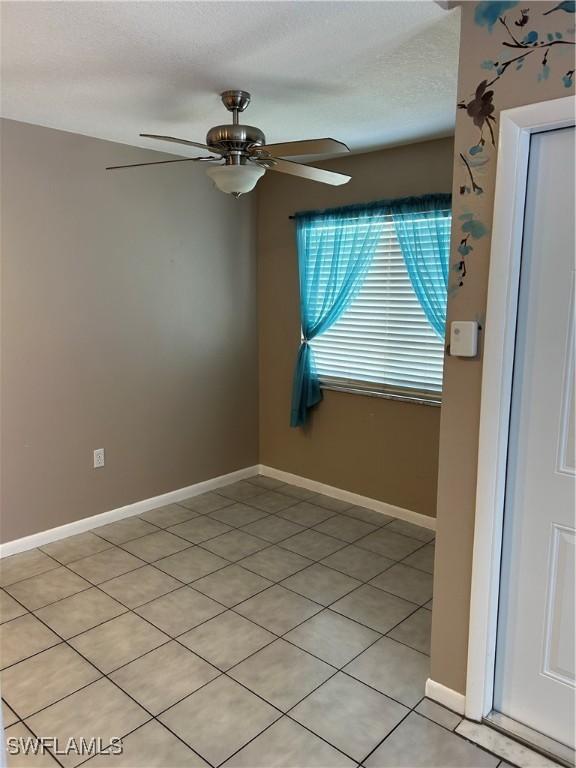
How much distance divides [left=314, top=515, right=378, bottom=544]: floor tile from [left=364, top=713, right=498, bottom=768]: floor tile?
4.97 feet

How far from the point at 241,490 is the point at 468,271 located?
2.89 meters

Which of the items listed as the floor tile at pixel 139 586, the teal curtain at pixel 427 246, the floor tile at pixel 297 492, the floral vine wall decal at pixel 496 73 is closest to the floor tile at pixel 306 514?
the floor tile at pixel 297 492

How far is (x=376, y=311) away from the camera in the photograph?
150 inches

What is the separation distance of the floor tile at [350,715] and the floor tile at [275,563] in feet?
2.89

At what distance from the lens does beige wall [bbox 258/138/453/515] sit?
360cm

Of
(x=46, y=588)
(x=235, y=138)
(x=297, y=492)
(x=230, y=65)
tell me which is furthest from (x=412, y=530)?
(x=230, y=65)

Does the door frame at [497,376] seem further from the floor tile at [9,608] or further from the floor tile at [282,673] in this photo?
the floor tile at [9,608]

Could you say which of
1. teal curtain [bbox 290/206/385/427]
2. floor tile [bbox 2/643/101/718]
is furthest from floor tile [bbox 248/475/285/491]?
floor tile [bbox 2/643/101/718]

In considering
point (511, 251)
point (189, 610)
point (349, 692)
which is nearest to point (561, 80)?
point (511, 251)

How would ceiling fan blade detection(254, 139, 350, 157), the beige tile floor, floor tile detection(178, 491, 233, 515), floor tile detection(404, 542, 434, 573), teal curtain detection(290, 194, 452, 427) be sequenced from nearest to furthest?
the beige tile floor → ceiling fan blade detection(254, 139, 350, 157) → floor tile detection(404, 542, 434, 573) → teal curtain detection(290, 194, 452, 427) → floor tile detection(178, 491, 233, 515)

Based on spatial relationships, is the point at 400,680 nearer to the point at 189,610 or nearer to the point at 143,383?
the point at 189,610

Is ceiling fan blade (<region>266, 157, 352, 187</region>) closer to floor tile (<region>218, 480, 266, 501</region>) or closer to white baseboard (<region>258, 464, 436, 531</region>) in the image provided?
white baseboard (<region>258, 464, 436, 531</region>)

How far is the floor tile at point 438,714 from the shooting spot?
204 cm

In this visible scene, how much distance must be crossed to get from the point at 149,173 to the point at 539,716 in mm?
3495
